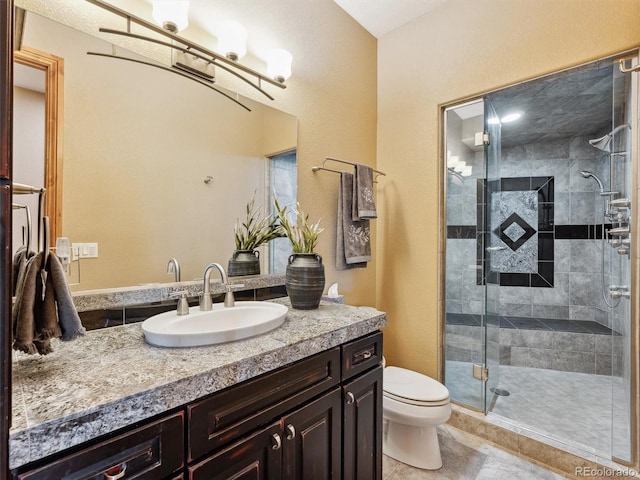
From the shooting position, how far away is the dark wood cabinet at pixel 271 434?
2.12 ft

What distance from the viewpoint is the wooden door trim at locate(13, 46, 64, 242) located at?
40.3 inches

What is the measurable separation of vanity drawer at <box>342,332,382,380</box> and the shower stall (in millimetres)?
1052

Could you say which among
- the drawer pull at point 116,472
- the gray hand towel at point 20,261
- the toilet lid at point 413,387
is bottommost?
the toilet lid at point 413,387

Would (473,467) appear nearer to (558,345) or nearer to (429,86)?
(558,345)

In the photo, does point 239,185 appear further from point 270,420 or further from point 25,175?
point 270,420

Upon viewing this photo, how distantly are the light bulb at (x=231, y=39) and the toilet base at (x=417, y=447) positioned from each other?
6.83ft

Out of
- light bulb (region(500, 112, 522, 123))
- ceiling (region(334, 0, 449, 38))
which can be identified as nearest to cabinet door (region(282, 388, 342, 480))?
ceiling (region(334, 0, 449, 38))

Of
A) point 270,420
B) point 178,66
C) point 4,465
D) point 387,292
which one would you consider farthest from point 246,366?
point 387,292

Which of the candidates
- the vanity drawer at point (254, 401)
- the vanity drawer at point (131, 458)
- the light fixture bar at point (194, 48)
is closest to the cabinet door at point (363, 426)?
the vanity drawer at point (254, 401)

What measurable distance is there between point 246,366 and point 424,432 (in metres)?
1.34

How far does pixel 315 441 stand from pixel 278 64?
66.7 inches

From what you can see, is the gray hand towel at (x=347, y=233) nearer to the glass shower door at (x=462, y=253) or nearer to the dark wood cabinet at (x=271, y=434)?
the glass shower door at (x=462, y=253)

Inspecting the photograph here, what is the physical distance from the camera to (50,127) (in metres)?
1.03

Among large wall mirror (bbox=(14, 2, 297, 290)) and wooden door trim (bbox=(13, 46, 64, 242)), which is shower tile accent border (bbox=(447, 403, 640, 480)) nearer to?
large wall mirror (bbox=(14, 2, 297, 290))
